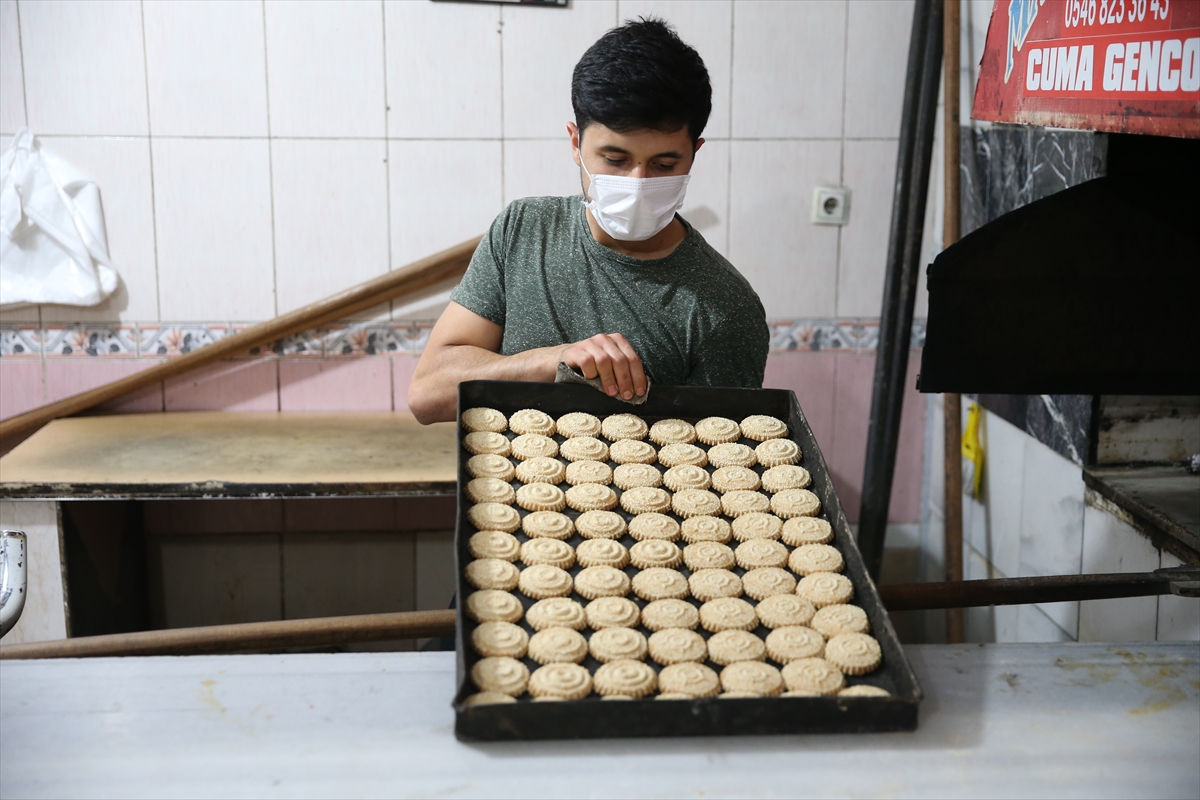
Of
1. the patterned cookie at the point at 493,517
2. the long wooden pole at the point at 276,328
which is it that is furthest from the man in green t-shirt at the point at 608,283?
the long wooden pole at the point at 276,328

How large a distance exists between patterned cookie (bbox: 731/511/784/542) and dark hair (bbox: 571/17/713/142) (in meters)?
0.59

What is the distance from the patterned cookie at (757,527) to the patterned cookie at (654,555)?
0.30ft

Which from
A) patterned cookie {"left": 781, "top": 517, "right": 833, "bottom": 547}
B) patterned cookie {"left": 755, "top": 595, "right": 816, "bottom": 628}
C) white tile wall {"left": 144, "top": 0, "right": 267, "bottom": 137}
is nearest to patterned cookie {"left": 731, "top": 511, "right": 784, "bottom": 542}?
patterned cookie {"left": 781, "top": 517, "right": 833, "bottom": 547}

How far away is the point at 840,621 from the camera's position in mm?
1062

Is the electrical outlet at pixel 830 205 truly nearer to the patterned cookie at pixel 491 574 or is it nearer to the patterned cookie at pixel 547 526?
the patterned cookie at pixel 547 526

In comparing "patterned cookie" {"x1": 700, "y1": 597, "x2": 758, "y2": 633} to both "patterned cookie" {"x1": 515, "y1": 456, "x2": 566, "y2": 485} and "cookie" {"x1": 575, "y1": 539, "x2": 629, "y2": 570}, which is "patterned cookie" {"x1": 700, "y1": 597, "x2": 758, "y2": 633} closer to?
"cookie" {"x1": 575, "y1": 539, "x2": 629, "y2": 570}

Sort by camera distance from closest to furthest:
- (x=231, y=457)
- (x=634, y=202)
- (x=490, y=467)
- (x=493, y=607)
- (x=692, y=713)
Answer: (x=692, y=713), (x=493, y=607), (x=490, y=467), (x=634, y=202), (x=231, y=457)

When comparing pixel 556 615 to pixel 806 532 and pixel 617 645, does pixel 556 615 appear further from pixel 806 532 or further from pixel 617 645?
pixel 806 532

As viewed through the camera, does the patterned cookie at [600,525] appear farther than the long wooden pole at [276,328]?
No

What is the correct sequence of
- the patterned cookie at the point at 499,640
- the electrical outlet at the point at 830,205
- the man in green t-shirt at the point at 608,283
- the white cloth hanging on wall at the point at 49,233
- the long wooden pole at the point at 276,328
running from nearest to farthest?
the patterned cookie at the point at 499,640 → the man in green t-shirt at the point at 608,283 → the white cloth hanging on wall at the point at 49,233 → the long wooden pole at the point at 276,328 → the electrical outlet at the point at 830,205

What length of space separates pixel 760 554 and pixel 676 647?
0.66 feet

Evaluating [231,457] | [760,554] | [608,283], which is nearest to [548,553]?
[760,554]

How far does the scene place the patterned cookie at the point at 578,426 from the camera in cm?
136

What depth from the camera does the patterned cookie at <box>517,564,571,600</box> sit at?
1.09 m
